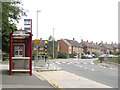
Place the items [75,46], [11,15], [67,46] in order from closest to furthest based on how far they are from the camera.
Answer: [11,15] < [67,46] < [75,46]

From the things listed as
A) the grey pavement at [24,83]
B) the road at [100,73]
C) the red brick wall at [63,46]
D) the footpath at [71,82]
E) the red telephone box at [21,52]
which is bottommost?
the road at [100,73]

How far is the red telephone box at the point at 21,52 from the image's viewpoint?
25359mm

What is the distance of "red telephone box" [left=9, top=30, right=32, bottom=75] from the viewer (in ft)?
83.2

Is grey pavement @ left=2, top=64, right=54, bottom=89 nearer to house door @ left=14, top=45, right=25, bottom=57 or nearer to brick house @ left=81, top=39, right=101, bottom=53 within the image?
house door @ left=14, top=45, right=25, bottom=57

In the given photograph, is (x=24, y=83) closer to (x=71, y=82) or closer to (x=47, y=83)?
(x=47, y=83)

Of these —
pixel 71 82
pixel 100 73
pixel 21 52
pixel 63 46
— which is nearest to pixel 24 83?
pixel 71 82

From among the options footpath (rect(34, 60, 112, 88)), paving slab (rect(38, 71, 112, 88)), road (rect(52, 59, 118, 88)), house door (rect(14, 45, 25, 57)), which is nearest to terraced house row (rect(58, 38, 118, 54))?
road (rect(52, 59, 118, 88))

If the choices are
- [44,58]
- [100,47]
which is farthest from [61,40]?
[44,58]

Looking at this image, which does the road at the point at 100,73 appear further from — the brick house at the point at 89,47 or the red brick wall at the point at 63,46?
the brick house at the point at 89,47

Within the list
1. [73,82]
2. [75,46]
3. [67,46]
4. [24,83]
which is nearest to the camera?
Result: [24,83]

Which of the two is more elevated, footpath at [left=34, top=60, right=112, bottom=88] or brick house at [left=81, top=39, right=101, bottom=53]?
brick house at [left=81, top=39, right=101, bottom=53]

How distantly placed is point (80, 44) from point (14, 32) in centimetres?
14360

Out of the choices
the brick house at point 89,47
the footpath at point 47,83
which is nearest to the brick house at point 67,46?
the brick house at point 89,47

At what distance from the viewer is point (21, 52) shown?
92.8ft
